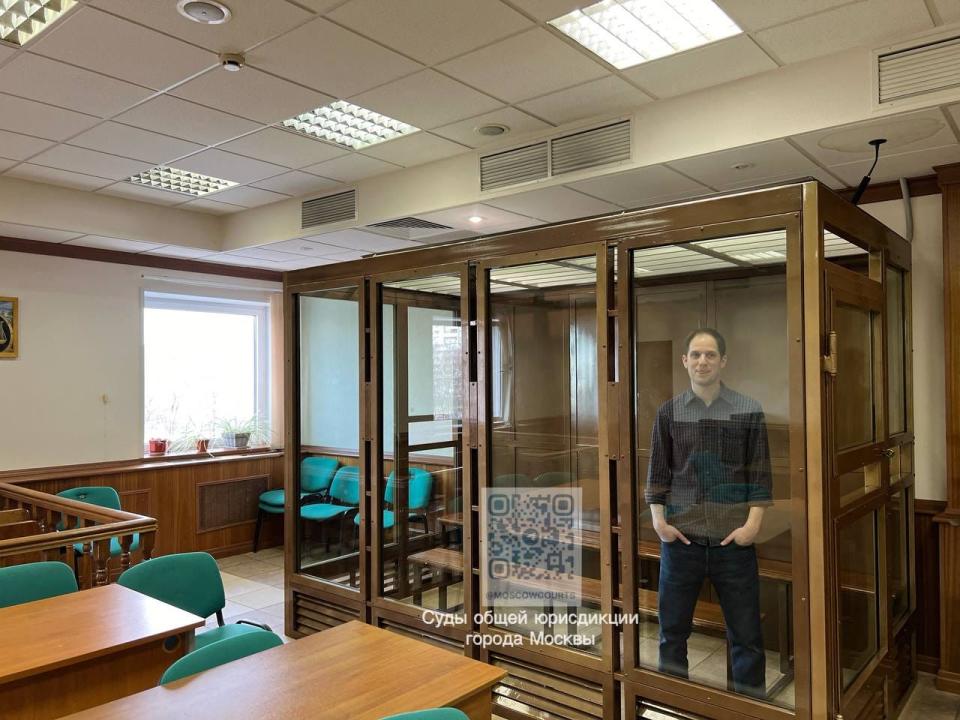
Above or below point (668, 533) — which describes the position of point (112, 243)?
above

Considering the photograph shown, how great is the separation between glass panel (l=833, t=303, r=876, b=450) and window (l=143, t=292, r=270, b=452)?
5.49 m

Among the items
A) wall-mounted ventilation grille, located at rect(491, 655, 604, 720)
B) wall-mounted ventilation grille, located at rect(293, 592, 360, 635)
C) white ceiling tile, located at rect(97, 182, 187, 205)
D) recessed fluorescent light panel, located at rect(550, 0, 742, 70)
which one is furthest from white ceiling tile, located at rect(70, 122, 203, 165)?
wall-mounted ventilation grille, located at rect(491, 655, 604, 720)

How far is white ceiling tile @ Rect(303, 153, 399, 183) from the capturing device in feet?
14.6

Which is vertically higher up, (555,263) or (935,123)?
(935,123)

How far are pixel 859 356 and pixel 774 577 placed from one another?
36.7 inches

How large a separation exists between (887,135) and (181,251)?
5.12 metres

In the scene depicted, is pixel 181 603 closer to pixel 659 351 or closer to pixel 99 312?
pixel 659 351

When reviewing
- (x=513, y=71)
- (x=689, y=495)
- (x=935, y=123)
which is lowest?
(x=689, y=495)

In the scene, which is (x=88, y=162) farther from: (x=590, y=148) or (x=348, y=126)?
(x=590, y=148)

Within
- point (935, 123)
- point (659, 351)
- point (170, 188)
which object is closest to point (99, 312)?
point (170, 188)

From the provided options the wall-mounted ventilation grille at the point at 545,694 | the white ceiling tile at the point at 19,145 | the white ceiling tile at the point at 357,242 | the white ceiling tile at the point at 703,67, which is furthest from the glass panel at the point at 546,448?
the white ceiling tile at the point at 19,145

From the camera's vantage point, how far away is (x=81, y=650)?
2236 millimetres

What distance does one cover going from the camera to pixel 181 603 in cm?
310

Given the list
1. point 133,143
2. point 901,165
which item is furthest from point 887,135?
point 133,143
